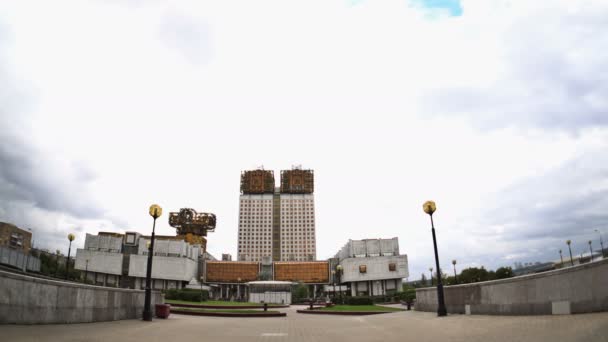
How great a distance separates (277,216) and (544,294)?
171m

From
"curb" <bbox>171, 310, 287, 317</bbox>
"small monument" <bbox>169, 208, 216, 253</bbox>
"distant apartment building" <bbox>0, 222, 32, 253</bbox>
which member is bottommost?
"curb" <bbox>171, 310, 287, 317</bbox>

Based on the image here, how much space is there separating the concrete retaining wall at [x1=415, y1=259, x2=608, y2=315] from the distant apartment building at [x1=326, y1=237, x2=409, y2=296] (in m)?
96.9

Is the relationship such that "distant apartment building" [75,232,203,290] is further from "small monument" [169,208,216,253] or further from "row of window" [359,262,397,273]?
"row of window" [359,262,397,273]

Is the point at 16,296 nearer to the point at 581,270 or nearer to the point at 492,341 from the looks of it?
the point at 492,341

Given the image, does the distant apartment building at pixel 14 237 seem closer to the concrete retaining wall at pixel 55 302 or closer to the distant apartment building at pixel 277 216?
the distant apartment building at pixel 277 216

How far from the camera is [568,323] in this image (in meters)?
8.84

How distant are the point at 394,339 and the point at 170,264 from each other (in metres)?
107

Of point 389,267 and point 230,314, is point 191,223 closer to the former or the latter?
point 389,267

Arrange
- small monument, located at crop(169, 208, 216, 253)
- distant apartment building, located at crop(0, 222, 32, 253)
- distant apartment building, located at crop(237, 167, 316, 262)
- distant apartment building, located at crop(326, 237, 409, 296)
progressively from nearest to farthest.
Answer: distant apartment building, located at crop(0, 222, 32, 253) < distant apartment building, located at crop(326, 237, 409, 296) < small monument, located at crop(169, 208, 216, 253) < distant apartment building, located at crop(237, 167, 316, 262)

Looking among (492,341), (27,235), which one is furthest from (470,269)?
(27,235)

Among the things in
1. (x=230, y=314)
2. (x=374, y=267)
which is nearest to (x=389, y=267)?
(x=374, y=267)

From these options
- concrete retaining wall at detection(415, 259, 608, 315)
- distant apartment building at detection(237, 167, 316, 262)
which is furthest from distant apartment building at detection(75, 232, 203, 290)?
concrete retaining wall at detection(415, 259, 608, 315)

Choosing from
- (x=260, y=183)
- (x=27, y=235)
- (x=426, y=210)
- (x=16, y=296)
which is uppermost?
(x=260, y=183)

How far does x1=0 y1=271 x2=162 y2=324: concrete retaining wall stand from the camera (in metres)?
10.7
